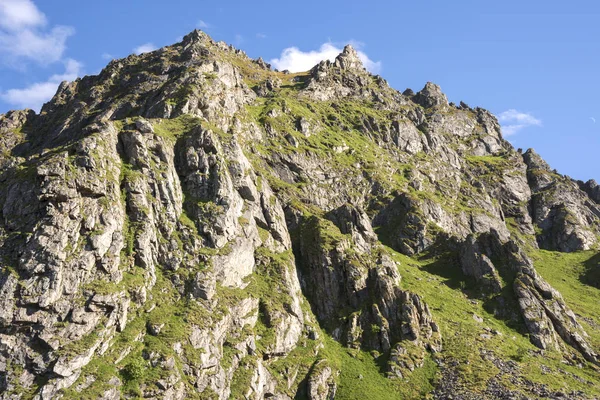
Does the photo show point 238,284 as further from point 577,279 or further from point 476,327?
point 577,279

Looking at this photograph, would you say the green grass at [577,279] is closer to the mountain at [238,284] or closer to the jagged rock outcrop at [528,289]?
the mountain at [238,284]

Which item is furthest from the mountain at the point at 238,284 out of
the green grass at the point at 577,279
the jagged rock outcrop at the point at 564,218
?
the jagged rock outcrop at the point at 564,218

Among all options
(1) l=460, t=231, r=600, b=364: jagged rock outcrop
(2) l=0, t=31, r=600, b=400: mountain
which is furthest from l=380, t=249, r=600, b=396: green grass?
(1) l=460, t=231, r=600, b=364: jagged rock outcrop

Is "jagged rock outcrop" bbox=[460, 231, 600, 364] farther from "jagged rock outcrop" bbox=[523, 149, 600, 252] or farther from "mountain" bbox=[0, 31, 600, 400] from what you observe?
"jagged rock outcrop" bbox=[523, 149, 600, 252]

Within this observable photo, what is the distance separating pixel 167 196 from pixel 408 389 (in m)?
53.8

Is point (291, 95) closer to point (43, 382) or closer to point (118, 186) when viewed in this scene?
point (118, 186)

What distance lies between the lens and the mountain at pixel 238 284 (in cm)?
5981

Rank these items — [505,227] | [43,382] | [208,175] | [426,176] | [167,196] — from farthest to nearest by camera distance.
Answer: [426,176], [505,227], [208,175], [167,196], [43,382]

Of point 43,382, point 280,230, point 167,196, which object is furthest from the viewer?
point 280,230

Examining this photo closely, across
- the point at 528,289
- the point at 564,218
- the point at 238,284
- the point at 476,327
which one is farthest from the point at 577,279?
the point at 238,284

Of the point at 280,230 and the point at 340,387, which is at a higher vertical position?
the point at 280,230

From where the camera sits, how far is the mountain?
5981 centimetres

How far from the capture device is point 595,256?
490 feet

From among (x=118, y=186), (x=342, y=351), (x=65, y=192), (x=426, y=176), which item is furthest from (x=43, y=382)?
(x=426, y=176)
